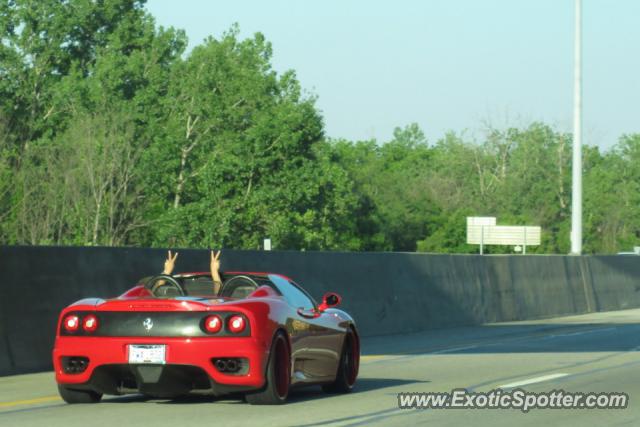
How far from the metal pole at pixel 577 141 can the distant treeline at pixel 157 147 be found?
2688cm

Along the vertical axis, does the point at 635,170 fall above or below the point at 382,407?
above

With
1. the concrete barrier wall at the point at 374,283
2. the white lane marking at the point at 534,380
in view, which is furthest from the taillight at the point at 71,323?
the white lane marking at the point at 534,380

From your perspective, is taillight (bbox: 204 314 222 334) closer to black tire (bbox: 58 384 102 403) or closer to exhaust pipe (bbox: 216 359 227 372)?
exhaust pipe (bbox: 216 359 227 372)

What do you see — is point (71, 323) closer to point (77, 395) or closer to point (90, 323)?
point (90, 323)

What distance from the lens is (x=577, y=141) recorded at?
3972 cm

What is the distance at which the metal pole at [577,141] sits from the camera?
39.2m

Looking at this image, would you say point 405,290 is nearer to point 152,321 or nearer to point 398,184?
point 152,321

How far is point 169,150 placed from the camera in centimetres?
7112

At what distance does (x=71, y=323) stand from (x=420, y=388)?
4.01 meters

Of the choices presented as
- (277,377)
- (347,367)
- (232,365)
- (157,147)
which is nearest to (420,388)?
(347,367)

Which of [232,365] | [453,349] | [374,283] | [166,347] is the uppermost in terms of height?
[374,283]

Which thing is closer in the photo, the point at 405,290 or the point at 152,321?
the point at 152,321

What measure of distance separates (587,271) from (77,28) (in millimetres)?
60180

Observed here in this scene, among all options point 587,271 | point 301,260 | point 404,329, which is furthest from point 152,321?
point 587,271
